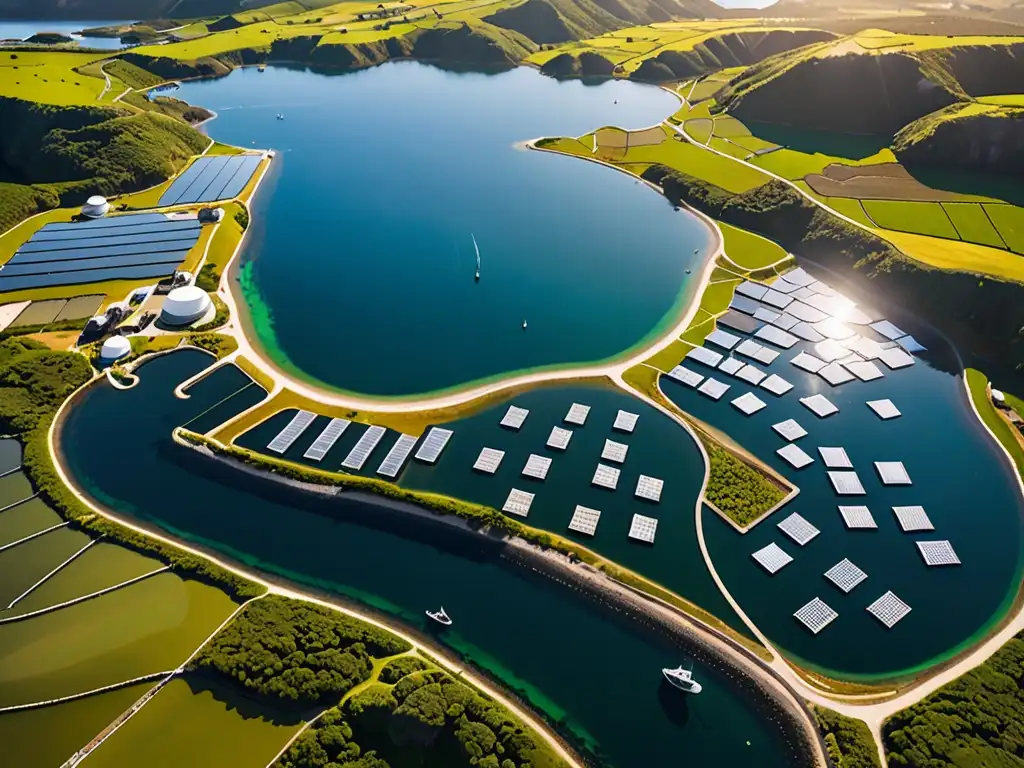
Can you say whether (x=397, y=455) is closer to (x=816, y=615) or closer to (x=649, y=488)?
(x=649, y=488)

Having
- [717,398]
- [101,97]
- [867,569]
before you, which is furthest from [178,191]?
[867,569]

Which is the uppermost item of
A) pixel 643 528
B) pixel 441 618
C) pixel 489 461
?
pixel 489 461

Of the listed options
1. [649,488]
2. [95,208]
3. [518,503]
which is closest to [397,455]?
[518,503]

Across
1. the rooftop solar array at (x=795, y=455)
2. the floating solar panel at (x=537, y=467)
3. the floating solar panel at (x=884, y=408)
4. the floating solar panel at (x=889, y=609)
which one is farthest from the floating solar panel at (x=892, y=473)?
the floating solar panel at (x=537, y=467)

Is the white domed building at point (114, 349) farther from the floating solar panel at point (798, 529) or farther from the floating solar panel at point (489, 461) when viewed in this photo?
the floating solar panel at point (798, 529)

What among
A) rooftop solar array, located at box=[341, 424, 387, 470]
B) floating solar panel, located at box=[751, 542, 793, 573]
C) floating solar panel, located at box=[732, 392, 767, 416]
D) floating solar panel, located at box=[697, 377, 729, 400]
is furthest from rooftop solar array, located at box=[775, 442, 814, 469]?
rooftop solar array, located at box=[341, 424, 387, 470]

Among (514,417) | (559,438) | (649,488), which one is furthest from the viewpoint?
(514,417)

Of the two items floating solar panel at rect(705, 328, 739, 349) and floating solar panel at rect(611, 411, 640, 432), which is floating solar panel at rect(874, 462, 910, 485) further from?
floating solar panel at rect(611, 411, 640, 432)
